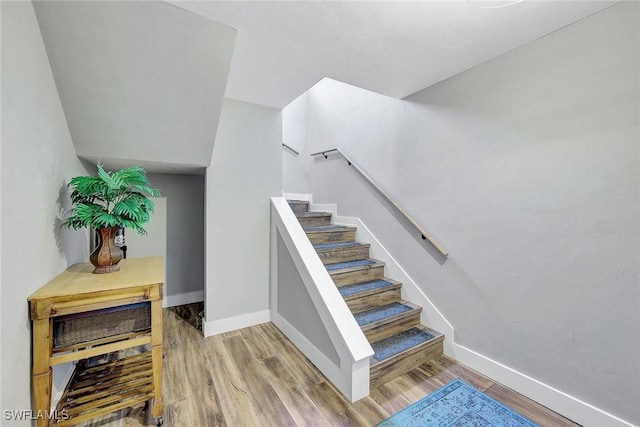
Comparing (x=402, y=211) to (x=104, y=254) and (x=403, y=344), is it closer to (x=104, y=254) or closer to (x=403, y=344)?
(x=403, y=344)

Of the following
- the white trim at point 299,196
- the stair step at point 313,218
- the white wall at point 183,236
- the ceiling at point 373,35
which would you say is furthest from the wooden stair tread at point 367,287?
the white wall at point 183,236

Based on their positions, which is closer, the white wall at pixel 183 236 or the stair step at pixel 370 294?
the stair step at pixel 370 294

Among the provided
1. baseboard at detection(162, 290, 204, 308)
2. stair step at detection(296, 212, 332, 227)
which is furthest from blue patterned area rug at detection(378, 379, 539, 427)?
baseboard at detection(162, 290, 204, 308)

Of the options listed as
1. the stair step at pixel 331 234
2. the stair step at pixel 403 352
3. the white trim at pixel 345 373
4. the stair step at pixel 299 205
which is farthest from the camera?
the stair step at pixel 299 205

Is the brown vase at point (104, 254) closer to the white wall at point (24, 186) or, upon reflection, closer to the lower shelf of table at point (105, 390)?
the white wall at point (24, 186)

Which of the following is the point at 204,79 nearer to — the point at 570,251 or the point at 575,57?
the point at 575,57

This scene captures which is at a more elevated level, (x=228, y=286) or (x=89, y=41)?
(x=89, y=41)

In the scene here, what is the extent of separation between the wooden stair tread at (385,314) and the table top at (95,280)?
1.55 metres

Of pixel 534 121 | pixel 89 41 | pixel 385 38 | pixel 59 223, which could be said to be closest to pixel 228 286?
pixel 59 223

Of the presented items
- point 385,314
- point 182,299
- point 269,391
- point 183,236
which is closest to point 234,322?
point 269,391

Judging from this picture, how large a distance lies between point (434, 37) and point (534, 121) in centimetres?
87

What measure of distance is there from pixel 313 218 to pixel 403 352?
1.84 meters

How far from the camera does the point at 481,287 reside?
1934mm

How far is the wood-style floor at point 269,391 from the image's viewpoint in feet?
4.82
